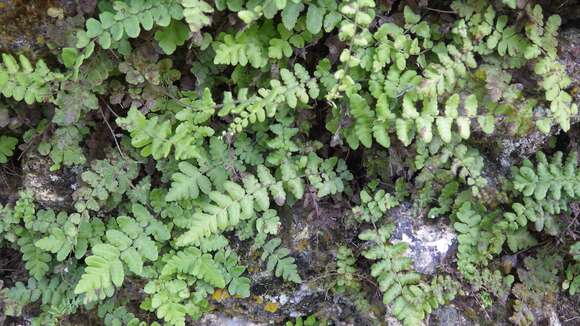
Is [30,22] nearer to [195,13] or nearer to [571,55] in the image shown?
[195,13]

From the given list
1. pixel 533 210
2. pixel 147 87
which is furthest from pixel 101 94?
pixel 533 210

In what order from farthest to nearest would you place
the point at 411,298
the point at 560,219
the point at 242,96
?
the point at 560,219
the point at 411,298
the point at 242,96

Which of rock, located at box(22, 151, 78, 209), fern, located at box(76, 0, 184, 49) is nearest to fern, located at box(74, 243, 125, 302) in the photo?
rock, located at box(22, 151, 78, 209)

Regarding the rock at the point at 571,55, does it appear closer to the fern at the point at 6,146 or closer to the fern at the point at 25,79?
the fern at the point at 25,79

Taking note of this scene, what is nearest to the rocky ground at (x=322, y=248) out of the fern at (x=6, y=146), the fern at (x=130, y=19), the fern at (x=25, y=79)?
the fern at (x=6, y=146)

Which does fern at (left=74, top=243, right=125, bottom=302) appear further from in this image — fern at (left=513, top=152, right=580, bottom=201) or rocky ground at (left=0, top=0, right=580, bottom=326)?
fern at (left=513, top=152, right=580, bottom=201)

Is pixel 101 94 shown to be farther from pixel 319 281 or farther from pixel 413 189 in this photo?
pixel 413 189
